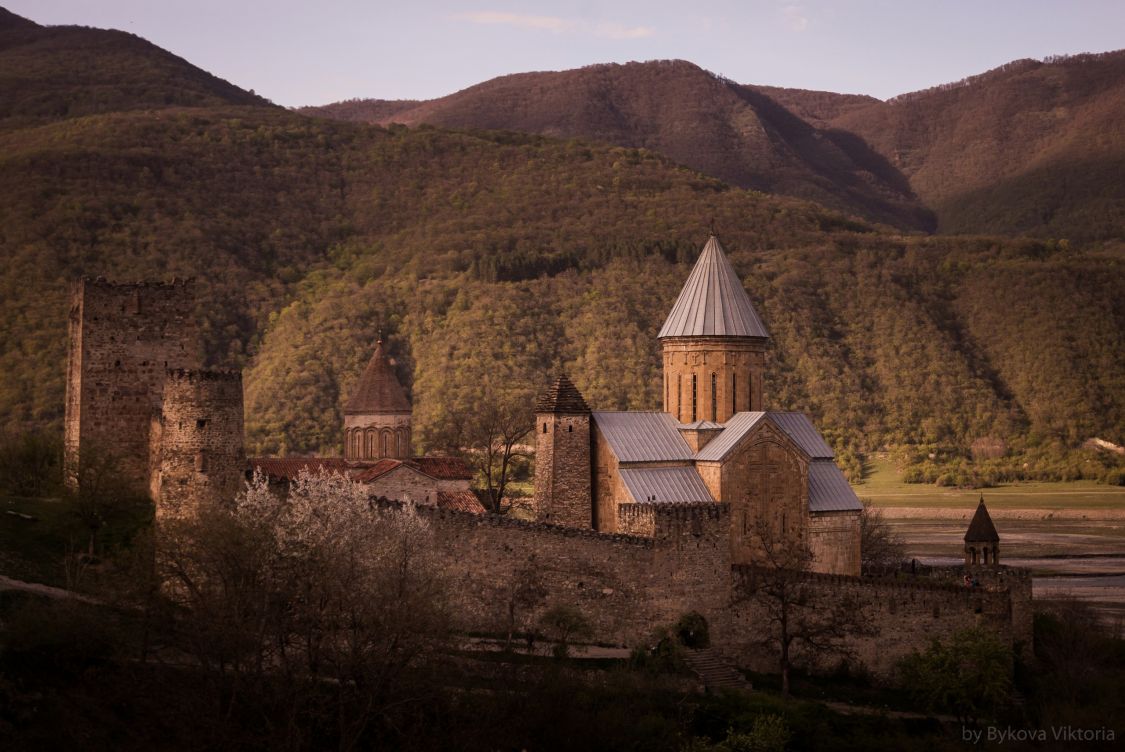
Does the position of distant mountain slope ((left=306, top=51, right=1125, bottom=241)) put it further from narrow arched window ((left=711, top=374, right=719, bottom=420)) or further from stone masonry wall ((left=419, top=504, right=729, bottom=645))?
stone masonry wall ((left=419, top=504, right=729, bottom=645))

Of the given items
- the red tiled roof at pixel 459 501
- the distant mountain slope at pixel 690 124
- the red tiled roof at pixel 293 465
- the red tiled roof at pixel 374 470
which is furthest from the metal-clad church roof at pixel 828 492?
the distant mountain slope at pixel 690 124

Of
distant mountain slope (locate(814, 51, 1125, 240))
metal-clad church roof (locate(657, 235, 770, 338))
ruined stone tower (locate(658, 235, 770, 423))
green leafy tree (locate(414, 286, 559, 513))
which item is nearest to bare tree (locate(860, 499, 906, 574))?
ruined stone tower (locate(658, 235, 770, 423))

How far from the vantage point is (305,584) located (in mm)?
26172

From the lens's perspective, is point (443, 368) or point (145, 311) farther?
point (443, 368)

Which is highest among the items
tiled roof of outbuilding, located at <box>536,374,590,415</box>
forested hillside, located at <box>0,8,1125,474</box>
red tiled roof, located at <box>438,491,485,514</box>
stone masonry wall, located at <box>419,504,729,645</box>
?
forested hillside, located at <box>0,8,1125,474</box>

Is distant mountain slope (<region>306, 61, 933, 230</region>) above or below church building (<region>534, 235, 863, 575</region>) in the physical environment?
above

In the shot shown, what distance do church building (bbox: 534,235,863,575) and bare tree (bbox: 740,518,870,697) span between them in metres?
2.26

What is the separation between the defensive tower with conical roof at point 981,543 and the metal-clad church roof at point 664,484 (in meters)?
7.48

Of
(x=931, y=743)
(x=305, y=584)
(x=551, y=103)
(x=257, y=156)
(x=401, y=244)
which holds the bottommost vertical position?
(x=931, y=743)

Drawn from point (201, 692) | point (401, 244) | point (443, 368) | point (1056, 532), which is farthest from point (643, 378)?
point (201, 692)

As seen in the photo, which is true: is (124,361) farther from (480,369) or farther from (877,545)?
(480,369)

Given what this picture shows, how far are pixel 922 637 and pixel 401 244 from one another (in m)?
59.6

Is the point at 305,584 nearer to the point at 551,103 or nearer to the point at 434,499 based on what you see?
the point at 434,499

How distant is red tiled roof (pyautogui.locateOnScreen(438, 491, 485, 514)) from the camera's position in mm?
38000
